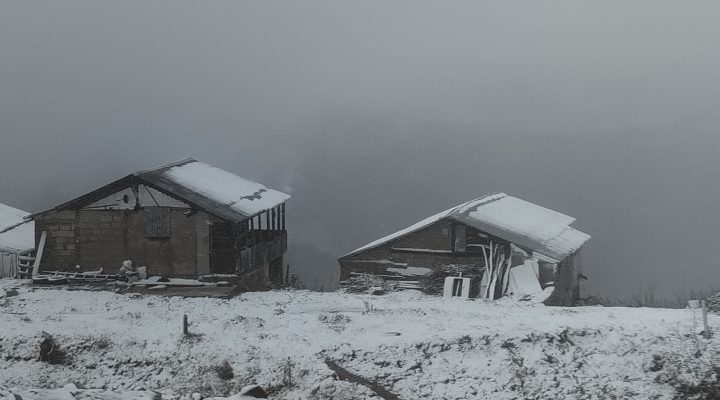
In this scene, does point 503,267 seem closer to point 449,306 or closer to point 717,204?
point 449,306

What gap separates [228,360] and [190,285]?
9.64 metres

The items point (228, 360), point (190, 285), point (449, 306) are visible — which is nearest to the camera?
point (228, 360)

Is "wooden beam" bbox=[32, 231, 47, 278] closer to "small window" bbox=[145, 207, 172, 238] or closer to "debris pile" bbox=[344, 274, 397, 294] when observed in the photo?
"small window" bbox=[145, 207, 172, 238]

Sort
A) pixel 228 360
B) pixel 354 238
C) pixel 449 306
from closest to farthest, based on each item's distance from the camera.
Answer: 1. pixel 228 360
2. pixel 449 306
3. pixel 354 238

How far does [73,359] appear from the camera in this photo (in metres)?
17.9

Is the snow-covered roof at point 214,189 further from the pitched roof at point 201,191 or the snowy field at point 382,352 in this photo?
the snowy field at point 382,352

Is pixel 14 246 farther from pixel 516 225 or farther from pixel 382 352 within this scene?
pixel 382 352

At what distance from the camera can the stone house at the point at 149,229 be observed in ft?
87.6

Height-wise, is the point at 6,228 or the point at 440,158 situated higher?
the point at 440,158

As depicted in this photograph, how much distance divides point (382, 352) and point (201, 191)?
1348 cm

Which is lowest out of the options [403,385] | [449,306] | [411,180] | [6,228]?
[403,385]

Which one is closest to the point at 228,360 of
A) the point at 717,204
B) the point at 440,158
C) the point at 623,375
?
the point at 623,375

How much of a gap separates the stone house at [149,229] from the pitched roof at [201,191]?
0.14 ft

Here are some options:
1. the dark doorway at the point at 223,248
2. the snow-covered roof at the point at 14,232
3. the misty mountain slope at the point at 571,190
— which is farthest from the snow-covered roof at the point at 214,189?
the misty mountain slope at the point at 571,190
